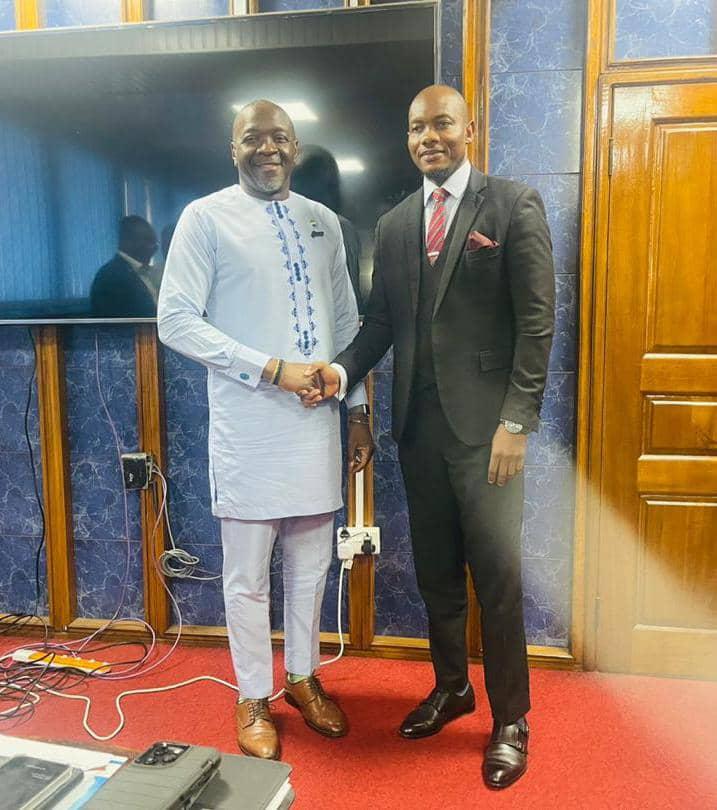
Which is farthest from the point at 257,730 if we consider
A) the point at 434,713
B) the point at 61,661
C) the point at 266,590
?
the point at 61,661

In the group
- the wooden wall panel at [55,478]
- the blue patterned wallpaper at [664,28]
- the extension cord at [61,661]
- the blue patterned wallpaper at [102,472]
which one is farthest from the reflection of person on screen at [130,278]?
the blue patterned wallpaper at [664,28]

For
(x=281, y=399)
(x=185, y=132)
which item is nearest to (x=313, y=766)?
(x=281, y=399)

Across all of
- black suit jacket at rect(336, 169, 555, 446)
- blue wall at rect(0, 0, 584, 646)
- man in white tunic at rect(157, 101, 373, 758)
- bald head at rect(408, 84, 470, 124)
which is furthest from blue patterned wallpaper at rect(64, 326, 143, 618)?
bald head at rect(408, 84, 470, 124)

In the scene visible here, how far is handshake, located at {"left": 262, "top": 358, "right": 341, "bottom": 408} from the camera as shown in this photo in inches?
66.4

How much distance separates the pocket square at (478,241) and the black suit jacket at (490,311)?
1 cm

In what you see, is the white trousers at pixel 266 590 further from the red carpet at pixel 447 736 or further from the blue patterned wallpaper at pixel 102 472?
the blue patterned wallpaper at pixel 102 472

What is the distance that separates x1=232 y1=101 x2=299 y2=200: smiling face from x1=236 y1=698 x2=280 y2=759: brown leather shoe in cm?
134

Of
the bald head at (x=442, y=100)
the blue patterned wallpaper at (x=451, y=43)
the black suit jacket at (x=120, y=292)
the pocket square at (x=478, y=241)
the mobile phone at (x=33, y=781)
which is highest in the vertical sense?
the blue patterned wallpaper at (x=451, y=43)

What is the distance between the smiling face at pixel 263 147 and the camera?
1.75 metres

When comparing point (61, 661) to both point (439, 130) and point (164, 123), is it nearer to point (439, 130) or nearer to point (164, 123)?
point (164, 123)

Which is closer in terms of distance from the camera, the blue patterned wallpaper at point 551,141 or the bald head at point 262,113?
the bald head at point 262,113

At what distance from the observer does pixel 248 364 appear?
5.50ft

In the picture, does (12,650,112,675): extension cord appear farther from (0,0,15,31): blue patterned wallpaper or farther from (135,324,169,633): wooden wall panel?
(0,0,15,31): blue patterned wallpaper

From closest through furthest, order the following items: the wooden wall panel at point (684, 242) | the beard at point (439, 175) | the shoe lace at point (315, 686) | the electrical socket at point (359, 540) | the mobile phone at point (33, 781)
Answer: the mobile phone at point (33, 781) → the beard at point (439, 175) → the shoe lace at point (315, 686) → the wooden wall panel at point (684, 242) → the electrical socket at point (359, 540)
